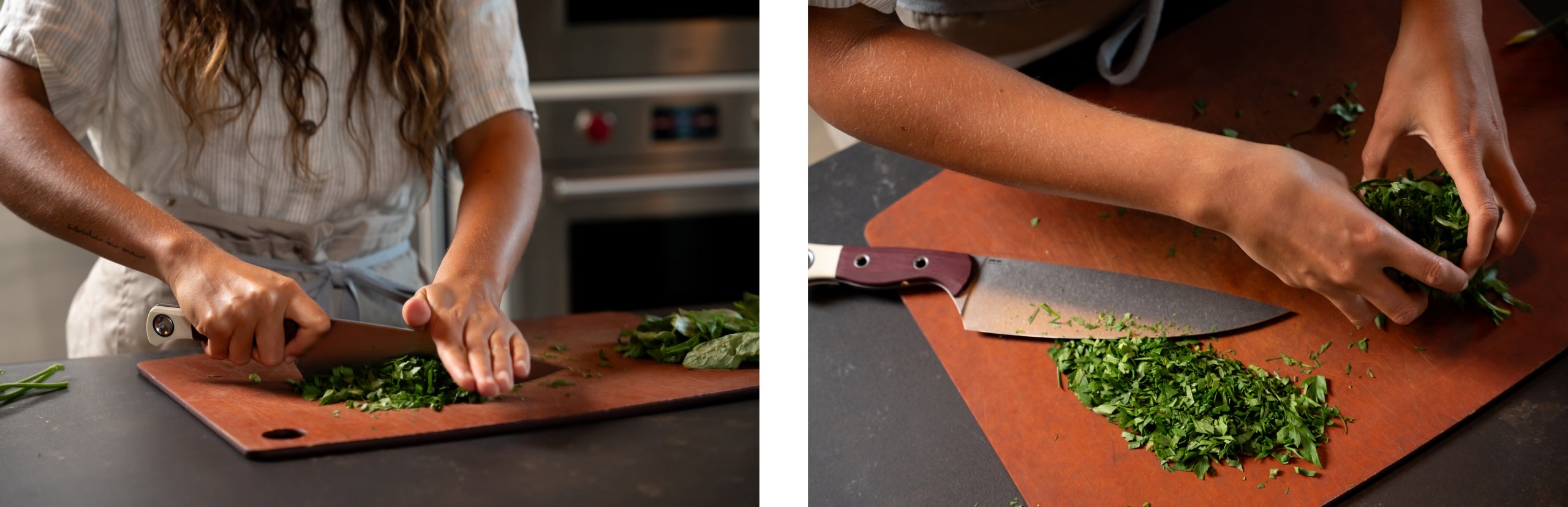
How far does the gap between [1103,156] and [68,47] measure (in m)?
0.78

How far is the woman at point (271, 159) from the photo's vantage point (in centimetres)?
67

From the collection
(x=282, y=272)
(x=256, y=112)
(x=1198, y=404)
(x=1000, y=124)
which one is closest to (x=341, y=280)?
(x=282, y=272)

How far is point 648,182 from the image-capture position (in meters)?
1.67

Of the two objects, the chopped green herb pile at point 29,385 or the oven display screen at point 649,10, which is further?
the oven display screen at point 649,10

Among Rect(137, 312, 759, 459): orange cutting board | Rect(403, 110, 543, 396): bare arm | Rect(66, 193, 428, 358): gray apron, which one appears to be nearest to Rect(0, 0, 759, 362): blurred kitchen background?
Rect(66, 193, 428, 358): gray apron

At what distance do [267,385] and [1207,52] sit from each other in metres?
0.73

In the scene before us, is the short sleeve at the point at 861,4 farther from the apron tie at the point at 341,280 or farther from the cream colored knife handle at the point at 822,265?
the apron tie at the point at 341,280

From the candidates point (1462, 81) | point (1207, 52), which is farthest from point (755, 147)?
point (1462, 81)

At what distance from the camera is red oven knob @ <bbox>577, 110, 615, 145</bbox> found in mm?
1629

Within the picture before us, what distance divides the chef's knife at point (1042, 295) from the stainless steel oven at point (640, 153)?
0.97 meters

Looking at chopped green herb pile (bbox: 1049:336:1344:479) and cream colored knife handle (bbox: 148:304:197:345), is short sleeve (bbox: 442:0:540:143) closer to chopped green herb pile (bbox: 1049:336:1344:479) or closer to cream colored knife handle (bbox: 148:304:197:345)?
cream colored knife handle (bbox: 148:304:197:345)

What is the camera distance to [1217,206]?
606mm

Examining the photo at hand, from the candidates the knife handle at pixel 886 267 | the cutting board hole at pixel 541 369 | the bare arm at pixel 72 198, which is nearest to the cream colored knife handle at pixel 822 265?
the knife handle at pixel 886 267

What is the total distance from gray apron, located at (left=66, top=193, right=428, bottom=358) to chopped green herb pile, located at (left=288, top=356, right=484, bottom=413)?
0.18 meters
